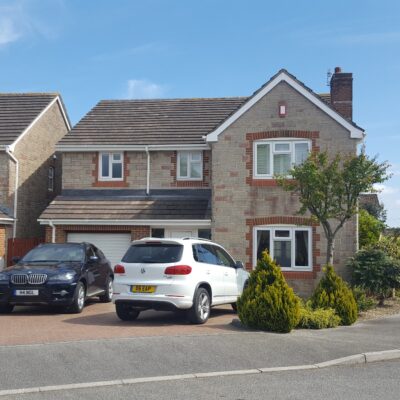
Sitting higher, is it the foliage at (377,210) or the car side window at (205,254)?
the foliage at (377,210)

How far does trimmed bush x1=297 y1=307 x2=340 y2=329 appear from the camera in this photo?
38.9 feet

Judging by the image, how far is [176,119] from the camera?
2372 centimetres

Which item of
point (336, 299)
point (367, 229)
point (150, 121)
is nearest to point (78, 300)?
point (336, 299)

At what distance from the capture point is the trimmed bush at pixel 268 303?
36.2ft

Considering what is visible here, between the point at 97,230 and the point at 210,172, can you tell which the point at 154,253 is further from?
the point at 210,172

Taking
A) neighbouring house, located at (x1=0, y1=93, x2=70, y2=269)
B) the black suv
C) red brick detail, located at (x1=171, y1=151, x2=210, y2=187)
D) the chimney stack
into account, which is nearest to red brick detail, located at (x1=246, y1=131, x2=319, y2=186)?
red brick detail, located at (x1=171, y1=151, x2=210, y2=187)

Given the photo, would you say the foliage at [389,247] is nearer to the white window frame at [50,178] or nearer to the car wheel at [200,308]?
the car wheel at [200,308]

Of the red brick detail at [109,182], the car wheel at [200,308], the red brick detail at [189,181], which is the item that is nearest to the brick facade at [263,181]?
the red brick detail at [189,181]

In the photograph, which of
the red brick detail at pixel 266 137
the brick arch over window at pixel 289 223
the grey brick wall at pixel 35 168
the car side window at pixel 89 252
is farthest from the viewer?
the grey brick wall at pixel 35 168

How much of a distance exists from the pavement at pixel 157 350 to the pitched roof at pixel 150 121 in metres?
10.9

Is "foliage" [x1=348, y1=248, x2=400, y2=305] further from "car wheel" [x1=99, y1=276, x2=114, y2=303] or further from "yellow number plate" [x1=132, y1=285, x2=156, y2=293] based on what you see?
"yellow number plate" [x1=132, y1=285, x2=156, y2=293]

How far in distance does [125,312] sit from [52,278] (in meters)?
2.04

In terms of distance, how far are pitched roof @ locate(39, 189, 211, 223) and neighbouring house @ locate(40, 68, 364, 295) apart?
36mm

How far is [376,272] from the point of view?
1658 centimetres
